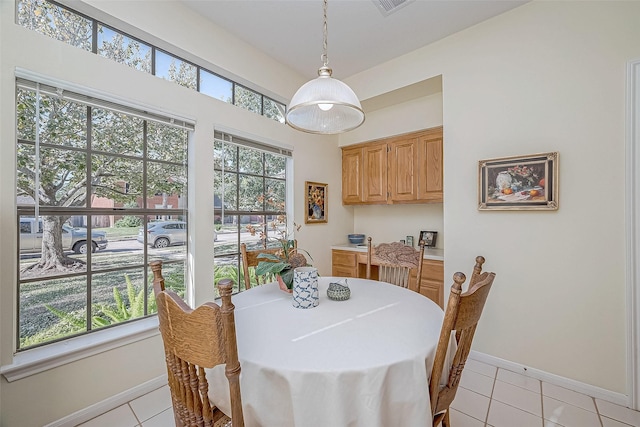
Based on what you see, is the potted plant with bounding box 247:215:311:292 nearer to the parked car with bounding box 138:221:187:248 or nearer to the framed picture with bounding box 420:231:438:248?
the parked car with bounding box 138:221:187:248

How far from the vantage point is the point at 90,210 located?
1.78 m

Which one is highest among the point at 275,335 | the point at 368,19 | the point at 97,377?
the point at 368,19

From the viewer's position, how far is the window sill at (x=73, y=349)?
56.5 inches

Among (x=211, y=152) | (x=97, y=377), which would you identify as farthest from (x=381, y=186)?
(x=97, y=377)

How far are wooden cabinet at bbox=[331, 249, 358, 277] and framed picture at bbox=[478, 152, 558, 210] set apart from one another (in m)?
1.58

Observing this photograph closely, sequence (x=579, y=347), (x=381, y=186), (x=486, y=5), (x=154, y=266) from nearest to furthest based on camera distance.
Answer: (x=154, y=266), (x=579, y=347), (x=486, y=5), (x=381, y=186)

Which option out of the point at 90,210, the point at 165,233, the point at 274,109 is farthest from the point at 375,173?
the point at 90,210

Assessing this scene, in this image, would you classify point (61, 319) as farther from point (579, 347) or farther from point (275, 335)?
point (579, 347)

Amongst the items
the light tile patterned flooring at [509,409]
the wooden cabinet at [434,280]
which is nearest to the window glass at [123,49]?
the light tile patterned flooring at [509,409]

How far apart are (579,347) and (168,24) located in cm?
394

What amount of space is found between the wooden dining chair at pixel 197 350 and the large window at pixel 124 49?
1.95m

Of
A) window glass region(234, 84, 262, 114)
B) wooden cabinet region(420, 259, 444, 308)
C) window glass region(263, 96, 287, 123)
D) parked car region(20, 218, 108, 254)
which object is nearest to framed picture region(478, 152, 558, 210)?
wooden cabinet region(420, 259, 444, 308)

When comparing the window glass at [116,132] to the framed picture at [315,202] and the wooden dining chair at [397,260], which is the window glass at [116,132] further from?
the wooden dining chair at [397,260]

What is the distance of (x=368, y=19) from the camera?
7.59 ft
